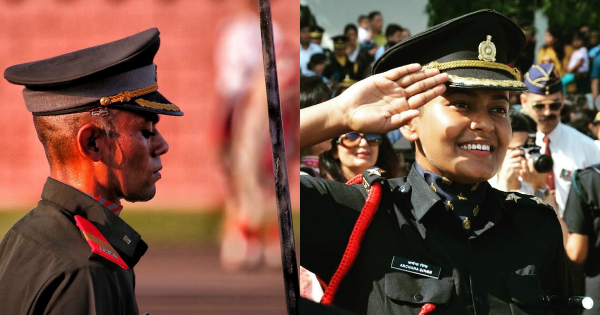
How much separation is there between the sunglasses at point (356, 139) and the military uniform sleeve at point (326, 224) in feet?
3.85

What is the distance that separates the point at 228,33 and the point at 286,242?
7.24 m

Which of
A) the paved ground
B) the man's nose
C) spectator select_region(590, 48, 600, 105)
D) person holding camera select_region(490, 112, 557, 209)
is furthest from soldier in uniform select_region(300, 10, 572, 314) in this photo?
the paved ground

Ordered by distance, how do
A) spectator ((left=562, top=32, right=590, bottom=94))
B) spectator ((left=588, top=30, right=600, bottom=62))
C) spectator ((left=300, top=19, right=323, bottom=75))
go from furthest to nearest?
spectator ((left=588, top=30, right=600, bottom=62)) < spectator ((left=562, top=32, right=590, bottom=94)) < spectator ((left=300, top=19, right=323, bottom=75))

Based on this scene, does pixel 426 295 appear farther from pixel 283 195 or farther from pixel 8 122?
pixel 8 122

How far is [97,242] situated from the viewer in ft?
6.48

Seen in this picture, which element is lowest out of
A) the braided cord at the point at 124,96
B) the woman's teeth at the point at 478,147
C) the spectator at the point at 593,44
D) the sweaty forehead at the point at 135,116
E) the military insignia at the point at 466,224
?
the military insignia at the point at 466,224

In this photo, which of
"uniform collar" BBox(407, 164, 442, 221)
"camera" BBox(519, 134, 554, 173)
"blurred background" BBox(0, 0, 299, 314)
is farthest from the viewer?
"blurred background" BBox(0, 0, 299, 314)

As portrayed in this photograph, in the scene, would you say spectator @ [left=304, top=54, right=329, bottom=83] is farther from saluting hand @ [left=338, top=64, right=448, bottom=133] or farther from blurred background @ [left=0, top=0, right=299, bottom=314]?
blurred background @ [left=0, top=0, right=299, bottom=314]

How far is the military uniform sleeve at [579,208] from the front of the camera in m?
4.49

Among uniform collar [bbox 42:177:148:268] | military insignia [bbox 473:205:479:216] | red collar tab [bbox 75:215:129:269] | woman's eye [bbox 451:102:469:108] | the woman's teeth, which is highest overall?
woman's eye [bbox 451:102:469:108]

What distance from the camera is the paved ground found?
25.9ft

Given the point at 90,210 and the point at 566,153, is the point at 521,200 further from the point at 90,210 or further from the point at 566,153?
the point at 566,153

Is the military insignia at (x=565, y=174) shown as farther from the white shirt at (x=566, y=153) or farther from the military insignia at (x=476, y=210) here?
the military insignia at (x=476, y=210)

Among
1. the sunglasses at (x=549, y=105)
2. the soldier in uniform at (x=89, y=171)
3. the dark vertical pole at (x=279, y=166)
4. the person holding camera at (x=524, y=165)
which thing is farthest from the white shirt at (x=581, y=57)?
the dark vertical pole at (x=279, y=166)
